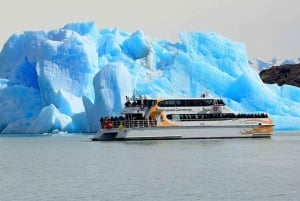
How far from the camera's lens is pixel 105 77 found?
50.5 meters

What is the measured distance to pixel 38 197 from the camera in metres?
18.3

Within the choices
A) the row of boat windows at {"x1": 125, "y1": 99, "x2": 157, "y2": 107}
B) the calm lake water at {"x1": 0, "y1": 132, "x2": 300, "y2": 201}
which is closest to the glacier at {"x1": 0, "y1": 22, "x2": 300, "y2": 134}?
the row of boat windows at {"x1": 125, "y1": 99, "x2": 157, "y2": 107}

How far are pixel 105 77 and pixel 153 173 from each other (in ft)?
91.4

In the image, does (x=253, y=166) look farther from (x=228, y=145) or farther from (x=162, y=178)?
(x=228, y=145)

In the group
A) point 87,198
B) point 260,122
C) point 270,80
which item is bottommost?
point 87,198

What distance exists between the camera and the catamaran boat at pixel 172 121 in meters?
41.0

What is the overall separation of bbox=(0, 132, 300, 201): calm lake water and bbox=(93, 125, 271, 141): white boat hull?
4.97 meters

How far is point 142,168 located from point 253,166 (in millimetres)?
3867

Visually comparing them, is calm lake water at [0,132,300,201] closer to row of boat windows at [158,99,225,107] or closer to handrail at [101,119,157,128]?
handrail at [101,119,157,128]

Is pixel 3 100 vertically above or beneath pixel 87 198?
above

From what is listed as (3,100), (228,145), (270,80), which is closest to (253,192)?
(228,145)

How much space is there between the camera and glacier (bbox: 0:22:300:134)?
2069 inches

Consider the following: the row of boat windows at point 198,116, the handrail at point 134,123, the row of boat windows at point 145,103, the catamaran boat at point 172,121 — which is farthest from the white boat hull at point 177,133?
the row of boat windows at point 145,103

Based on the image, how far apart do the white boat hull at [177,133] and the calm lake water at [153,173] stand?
16.3ft
